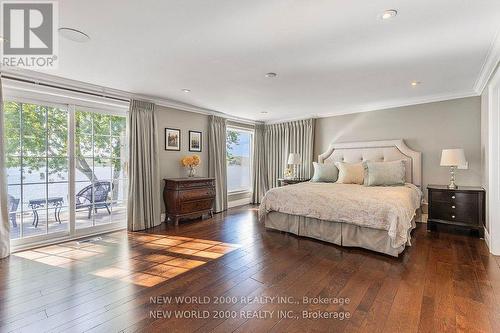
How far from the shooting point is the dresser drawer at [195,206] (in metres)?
4.72

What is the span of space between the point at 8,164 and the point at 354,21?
13.8 ft

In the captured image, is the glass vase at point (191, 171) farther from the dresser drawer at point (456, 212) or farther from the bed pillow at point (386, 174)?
the dresser drawer at point (456, 212)

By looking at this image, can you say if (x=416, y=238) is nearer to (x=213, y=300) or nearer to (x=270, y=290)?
(x=270, y=290)

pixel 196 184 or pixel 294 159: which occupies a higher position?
pixel 294 159

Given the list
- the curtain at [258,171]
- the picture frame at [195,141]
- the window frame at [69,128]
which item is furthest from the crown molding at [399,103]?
the window frame at [69,128]

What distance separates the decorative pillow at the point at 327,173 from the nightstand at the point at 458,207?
5.18 ft

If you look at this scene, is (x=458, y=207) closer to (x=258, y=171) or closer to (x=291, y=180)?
(x=291, y=180)

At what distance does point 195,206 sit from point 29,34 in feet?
11.2

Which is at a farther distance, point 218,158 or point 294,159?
point 294,159

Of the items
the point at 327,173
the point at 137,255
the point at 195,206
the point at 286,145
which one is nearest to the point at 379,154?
the point at 327,173

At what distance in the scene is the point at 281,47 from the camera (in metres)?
2.58

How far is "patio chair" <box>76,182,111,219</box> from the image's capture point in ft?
12.9

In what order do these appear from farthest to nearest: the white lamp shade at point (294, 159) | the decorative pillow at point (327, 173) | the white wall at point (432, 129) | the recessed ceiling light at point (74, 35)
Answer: the white lamp shade at point (294, 159), the decorative pillow at point (327, 173), the white wall at point (432, 129), the recessed ceiling light at point (74, 35)

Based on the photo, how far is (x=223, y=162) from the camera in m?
5.95
